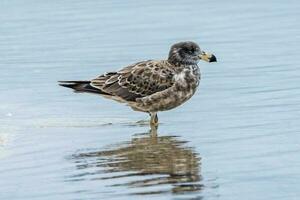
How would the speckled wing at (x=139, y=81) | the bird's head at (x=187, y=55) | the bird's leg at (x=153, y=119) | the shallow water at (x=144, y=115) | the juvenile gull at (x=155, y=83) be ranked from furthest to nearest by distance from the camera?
the bird's head at (x=187, y=55), the speckled wing at (x=139, y=81), the juvenile gull at (x=155, y=83), the bird's leg at (x=153, y=119), the shallow water at (x=144, y=115)

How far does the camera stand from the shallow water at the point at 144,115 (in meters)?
10.5

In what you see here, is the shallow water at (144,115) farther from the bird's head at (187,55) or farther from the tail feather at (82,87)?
the bird's head at (187,55)

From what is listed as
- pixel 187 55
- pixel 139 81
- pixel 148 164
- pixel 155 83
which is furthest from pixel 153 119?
pixel 148 164

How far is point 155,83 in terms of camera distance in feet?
45.9

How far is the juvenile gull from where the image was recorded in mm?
13867

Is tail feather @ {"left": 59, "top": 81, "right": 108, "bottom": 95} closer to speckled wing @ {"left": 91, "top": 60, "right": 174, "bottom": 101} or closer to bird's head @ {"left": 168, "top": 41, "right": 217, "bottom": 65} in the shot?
speckled wing @ {"left": 91, "top": 60, "right": 174, "bottom": 101}

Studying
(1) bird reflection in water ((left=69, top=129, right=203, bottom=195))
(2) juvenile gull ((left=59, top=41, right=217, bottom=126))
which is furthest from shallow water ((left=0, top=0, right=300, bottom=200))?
(2) juvenile gull ((left=59, top=41, right=217, bottom=126))

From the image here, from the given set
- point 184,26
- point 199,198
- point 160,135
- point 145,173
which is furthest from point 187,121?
point 184,26

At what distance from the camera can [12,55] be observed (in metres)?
17.6

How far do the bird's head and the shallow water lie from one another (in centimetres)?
57

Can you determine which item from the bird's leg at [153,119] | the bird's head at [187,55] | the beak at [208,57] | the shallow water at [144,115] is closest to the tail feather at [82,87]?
the shallow water at [144,115]

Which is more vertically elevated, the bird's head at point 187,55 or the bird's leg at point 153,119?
the bird's head at point 187,55

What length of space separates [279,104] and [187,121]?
47.1 inches

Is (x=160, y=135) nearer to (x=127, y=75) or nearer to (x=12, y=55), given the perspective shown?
(x=127, y=75)
